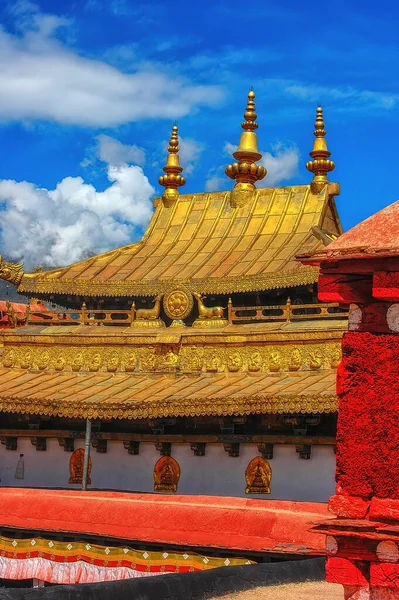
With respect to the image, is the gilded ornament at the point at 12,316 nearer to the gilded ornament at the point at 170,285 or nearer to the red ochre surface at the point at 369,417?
the gilded ornament at the point at 170,285

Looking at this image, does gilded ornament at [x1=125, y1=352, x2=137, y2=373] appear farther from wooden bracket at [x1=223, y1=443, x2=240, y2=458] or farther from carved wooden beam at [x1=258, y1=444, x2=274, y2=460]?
carved wooden beam at [x1=258, y1=444, x2=274, y2=460]

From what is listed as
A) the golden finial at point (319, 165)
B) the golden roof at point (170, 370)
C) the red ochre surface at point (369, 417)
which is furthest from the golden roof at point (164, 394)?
the red ochre surface at point (369, 417)

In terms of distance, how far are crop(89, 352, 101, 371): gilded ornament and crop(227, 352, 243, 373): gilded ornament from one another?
2.57 metres

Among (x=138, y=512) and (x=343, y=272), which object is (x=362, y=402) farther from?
(x=138, y=512)

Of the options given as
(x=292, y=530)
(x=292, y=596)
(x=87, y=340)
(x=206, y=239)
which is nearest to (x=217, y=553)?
(x=292, y=530)

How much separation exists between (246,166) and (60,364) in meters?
6.15

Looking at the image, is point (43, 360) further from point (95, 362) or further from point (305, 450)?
point (305, 450)

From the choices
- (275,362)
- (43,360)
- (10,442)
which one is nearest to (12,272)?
(43,360)

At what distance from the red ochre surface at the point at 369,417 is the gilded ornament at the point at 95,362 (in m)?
11.3

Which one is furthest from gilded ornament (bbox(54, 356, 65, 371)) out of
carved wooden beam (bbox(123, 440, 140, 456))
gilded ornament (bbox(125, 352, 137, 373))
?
carved wooden beam (bbox(123, 440, 140, 456))

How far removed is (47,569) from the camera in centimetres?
1416

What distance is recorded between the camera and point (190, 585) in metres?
8.84

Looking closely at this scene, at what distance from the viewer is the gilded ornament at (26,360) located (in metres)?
19.8

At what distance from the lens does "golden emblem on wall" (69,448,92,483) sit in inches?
714
